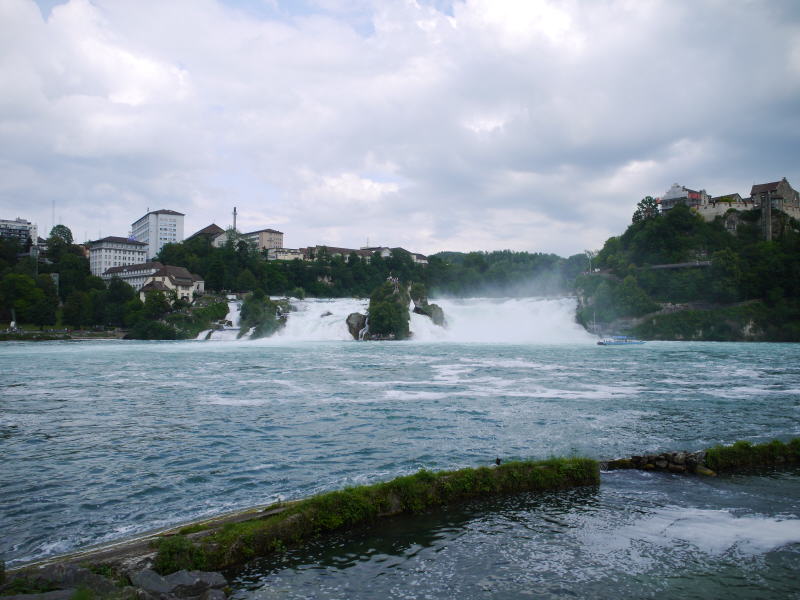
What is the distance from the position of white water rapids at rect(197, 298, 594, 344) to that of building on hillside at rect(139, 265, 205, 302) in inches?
492

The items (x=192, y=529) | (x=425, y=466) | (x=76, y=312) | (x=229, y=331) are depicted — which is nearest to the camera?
(x=192, y=529)

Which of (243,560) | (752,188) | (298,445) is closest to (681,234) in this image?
(752,188)

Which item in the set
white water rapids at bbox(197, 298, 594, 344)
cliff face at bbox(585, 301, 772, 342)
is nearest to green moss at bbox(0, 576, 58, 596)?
white water rapids at bbox(197, 298, 594, 344)

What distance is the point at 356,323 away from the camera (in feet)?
205

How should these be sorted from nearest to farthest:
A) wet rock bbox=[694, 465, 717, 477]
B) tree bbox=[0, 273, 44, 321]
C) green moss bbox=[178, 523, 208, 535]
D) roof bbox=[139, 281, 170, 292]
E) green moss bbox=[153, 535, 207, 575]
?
green moss bbox=[153, 535, 207, 575], green moss bbox=[178, 523, 208, 535], wet rock bbox=[694, 465, 717, 477], tree bbox=[0, 273, 44, 321], roof bbox=[139, 281, 170, 292]

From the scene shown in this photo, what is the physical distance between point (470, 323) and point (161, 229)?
92.0m

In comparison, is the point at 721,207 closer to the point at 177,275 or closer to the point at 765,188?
the point at 765,188

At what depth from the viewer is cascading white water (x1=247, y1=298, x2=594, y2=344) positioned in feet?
206

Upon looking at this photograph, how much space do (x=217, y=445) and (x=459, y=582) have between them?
9.32m

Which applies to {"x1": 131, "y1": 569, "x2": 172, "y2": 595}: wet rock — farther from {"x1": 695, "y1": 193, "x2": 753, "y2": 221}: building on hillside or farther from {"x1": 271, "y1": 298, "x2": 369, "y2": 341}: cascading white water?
{"x1": 695, "y1": 193, "x2": 753, "y2": 221}: building on hillside

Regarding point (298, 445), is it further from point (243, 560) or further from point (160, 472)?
point (243, 560)

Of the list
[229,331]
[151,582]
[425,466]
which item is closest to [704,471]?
[425,466]

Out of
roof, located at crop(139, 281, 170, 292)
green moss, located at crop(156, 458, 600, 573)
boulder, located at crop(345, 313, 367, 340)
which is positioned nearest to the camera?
green moss, located at crop(156, 458, 600, 573)

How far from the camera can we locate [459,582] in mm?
6613
